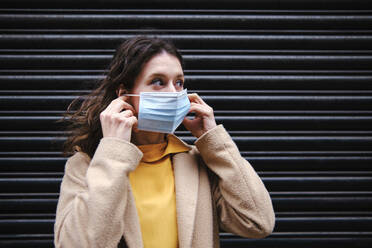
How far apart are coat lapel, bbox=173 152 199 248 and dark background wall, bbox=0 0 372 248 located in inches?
28.1

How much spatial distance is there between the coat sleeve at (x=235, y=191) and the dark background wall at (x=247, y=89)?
2.56ft

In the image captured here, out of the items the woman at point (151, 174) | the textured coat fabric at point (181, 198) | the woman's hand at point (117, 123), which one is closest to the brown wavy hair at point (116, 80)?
the woman at point (151, 174)

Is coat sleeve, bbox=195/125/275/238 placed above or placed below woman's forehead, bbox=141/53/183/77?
below

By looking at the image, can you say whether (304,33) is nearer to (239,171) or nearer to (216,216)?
(239,171)

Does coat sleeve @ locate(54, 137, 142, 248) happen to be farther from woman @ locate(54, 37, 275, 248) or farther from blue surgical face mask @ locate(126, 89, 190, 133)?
blue surgical face mask @ locate(126, 89, 190, 133)

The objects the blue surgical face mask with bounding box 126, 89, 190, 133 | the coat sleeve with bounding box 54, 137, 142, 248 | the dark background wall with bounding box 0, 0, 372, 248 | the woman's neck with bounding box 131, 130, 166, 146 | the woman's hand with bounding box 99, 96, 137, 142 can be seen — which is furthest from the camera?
the dark background wall with bounding box 0, 0, 372, 248

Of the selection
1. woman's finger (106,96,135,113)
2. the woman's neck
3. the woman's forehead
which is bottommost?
the woman's neck

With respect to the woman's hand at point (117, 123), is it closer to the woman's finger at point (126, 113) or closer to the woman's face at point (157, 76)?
the woman's finger at point (126, 113)

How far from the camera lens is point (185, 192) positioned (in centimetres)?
142

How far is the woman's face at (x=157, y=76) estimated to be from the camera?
1478 millimetres

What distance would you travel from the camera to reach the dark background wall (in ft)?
7.25

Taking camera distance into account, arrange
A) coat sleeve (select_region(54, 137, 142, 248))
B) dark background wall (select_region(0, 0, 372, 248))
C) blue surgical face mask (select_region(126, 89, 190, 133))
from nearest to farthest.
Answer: coat sleeve (select_region(54, 137, 142, 248)) < blue surgical face mask (select_region(126, 89, 190, 133)) < dark background wall (select_region(0, 0, 372, 248))

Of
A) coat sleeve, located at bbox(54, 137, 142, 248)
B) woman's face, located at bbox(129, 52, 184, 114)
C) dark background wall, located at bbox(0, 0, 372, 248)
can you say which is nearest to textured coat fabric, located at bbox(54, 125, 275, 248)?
coat sleeve, located at bbox(54, 137, 142, 248)

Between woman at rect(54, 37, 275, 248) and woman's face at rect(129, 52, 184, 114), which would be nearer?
woman at rect(54, 37, 275, 248)
